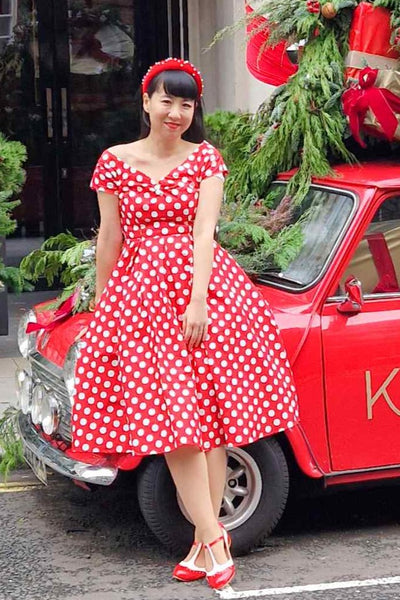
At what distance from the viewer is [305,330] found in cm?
473

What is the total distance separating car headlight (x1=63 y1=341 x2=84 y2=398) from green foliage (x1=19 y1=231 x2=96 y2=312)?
56 centimetres

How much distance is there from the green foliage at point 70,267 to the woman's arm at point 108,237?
0.69 metres

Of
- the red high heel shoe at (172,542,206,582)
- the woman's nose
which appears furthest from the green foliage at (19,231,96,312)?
the red high heel shoe at (172,542,206,582)

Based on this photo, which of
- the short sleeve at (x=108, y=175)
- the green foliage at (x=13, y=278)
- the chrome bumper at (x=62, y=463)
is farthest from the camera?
the green foliage at (x=13, y=278)

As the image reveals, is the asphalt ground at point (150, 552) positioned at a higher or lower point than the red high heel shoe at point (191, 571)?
lower

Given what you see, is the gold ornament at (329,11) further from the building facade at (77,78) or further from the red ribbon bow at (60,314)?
the building facade at (77,78)

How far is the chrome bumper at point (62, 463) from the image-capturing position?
457 centimetres

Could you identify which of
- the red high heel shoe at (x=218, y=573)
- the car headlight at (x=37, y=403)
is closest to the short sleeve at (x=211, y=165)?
the car headlight at (x=37, y=403)

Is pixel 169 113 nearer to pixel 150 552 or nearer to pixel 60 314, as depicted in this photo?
pixel 60 314

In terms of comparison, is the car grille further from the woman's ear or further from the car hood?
the woman's ear

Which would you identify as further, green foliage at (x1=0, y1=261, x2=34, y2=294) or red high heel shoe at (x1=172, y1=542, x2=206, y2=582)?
green foliage at (x1=0, y1=261, x2=34, y2=294)

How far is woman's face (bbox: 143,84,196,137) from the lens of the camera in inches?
175

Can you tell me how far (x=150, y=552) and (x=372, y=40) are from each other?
2.47m

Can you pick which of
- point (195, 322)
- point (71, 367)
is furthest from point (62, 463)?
point (195, 322)
